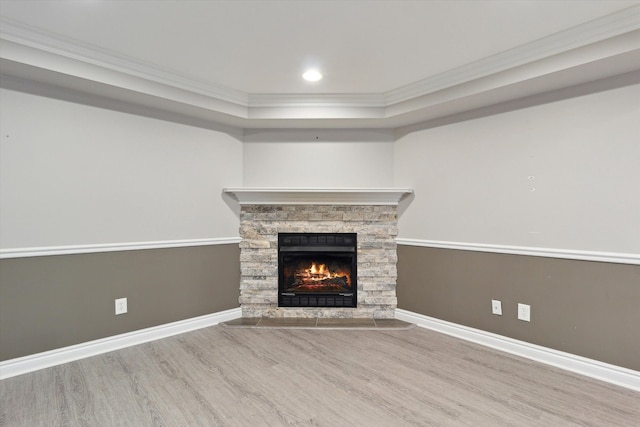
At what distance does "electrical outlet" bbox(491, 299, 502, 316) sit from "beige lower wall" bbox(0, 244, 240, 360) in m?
2.51

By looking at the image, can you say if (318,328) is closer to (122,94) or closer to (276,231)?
(276,231)

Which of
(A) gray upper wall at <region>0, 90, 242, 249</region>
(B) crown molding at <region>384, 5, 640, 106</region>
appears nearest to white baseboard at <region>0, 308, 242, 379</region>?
(A) gray upper wall at <region>0, 90, 242, 249</region>

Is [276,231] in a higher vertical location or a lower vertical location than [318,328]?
higher

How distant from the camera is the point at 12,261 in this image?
8.29ft

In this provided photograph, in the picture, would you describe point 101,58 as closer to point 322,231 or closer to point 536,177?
point 322,231

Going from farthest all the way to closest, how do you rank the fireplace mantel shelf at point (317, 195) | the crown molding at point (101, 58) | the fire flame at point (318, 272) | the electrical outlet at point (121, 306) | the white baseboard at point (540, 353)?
the fire flame at point (318, 272)
the fireplace mantel shelf at point (317, 195)
the electrical outlet at point (121, 306)
the white baseboard at point (540, 353)
the crown molding at point (101, 58)

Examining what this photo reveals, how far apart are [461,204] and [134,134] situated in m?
3.03

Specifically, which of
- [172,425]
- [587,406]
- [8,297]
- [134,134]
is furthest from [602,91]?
[8,297]

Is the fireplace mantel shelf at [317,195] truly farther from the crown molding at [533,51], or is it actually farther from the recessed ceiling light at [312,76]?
the recessed ceiling light at [312,76]

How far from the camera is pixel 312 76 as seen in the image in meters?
2.96

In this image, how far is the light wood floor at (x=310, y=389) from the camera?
2.02 meters

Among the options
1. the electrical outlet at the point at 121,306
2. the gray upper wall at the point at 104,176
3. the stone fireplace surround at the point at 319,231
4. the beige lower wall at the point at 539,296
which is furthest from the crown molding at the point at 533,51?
the electrical outlet at the point at 121,306

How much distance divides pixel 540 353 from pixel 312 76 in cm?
285

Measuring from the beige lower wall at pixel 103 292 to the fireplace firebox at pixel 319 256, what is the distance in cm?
52
